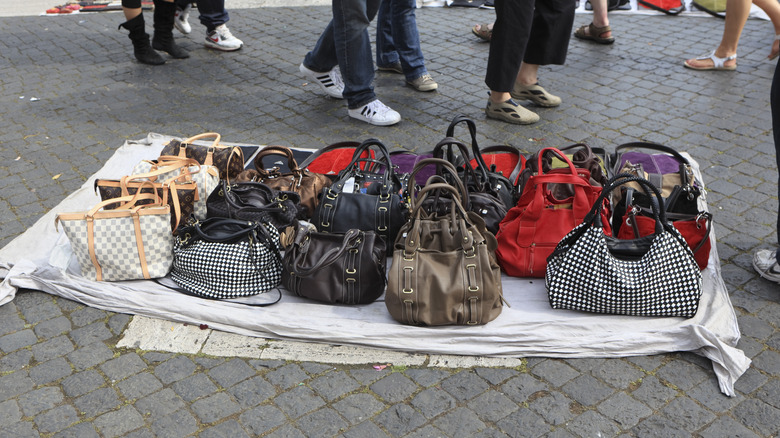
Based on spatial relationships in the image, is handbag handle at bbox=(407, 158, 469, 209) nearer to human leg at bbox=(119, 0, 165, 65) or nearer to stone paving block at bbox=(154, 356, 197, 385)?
stone paving block at bbox=(154, 356, 197, 385)

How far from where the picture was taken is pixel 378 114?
5.38 meters

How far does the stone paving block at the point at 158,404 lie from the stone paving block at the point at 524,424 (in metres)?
1.31

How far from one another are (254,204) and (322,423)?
1.32m

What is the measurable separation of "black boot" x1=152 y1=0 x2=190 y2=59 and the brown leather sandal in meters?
3.93

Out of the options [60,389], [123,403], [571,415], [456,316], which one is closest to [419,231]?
[456,316]

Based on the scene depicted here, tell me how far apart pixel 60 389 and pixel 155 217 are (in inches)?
35.8

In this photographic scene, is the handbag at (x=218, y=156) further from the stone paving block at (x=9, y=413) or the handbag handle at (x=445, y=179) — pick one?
the stone paving block at (x=9, y=413)

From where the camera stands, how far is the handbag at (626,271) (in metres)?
3.09

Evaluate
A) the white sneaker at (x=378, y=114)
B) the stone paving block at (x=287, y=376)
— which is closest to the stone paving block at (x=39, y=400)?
the stone paving block at (x=287, y=376)

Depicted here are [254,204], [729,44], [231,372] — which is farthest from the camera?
[729,44]

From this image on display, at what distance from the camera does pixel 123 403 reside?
2881 millimetres

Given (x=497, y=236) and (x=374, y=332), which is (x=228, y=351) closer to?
(x=374, y=332)

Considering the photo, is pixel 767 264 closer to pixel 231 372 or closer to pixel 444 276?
pixel 444 276

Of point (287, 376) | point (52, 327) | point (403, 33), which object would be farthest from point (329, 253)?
point (403, 33)
